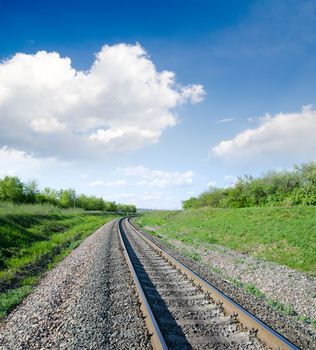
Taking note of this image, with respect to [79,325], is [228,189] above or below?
above

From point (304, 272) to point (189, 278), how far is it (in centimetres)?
490

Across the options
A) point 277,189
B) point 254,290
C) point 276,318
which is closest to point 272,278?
point 254,290

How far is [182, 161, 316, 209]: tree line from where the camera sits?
109 feet

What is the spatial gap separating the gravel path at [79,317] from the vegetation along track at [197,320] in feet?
1.30

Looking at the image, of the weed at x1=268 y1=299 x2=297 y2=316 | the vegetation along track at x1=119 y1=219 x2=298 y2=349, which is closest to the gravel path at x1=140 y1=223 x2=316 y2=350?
the weed at x1=268 y1=299 x2=297 y2=316

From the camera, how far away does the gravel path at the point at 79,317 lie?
533 cm

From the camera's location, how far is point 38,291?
9133 mm

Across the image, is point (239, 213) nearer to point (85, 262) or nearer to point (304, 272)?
point (304, 272)

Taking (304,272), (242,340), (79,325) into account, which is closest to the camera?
(242,340)

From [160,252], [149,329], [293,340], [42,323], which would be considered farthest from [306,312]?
[160,252]

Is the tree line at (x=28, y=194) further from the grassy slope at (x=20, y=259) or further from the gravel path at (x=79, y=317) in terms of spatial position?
the gravel path at (x=79, y=317)

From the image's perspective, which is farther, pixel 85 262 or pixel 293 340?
pixel 85 262

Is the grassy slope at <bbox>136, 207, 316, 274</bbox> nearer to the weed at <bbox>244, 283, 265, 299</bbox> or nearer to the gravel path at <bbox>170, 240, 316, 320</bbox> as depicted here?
the gravel path at <bbox>170, 240, 316, 320</bbox>

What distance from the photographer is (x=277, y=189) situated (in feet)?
141
